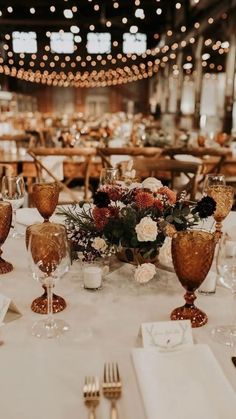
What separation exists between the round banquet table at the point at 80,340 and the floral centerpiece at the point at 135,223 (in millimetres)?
74

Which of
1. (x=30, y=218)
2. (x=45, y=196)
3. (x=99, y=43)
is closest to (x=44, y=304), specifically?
(x=45, y=196)

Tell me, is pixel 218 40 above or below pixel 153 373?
above

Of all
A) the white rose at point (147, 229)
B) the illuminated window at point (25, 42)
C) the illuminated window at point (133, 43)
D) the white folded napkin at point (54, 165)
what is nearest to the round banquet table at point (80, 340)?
the white rose at point (147, 229)

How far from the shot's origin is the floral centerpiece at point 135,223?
52.6 inches

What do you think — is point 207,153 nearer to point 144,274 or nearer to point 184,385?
point 144,274

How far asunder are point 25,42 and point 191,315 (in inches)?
720

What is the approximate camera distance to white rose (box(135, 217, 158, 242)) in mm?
1328

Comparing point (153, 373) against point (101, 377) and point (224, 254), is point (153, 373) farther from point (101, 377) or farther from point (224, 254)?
point (224, 254)

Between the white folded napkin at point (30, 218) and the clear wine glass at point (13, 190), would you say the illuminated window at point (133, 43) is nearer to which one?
the white folded napkin at point (30, 218)

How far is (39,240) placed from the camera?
1155 mm

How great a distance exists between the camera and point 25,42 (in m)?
18.1

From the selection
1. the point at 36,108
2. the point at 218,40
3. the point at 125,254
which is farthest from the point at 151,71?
the point at 125,254

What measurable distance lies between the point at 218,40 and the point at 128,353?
1316 centimetres

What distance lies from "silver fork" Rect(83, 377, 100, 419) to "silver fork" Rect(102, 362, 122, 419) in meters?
0.02
